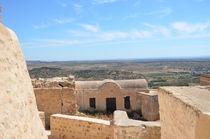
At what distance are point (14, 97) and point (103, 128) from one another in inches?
142

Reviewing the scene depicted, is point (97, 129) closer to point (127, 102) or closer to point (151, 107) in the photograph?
point (151, 107)

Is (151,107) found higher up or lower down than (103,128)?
lower down

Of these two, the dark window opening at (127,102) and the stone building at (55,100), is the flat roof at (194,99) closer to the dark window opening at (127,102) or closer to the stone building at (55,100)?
the stone building at (55,100)

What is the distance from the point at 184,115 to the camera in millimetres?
2893

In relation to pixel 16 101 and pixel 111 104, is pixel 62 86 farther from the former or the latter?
pixel 111 104

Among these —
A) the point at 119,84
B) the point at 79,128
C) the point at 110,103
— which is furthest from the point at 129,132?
the point at 110,103

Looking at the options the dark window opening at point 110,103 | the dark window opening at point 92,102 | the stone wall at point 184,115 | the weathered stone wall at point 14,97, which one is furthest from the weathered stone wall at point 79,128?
the dark window opening at point 110,103

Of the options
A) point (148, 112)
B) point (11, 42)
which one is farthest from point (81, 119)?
point (148, 112)

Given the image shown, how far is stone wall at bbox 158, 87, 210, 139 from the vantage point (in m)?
2.41

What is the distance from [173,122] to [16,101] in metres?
2.43

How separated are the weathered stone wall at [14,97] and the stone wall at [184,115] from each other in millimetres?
1961

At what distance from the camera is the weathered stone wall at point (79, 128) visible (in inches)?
223

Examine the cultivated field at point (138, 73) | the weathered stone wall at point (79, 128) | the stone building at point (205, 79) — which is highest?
the stone building at point (205, 79)

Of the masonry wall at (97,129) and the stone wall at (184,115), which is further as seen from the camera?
the masonry wall at (97,129)
